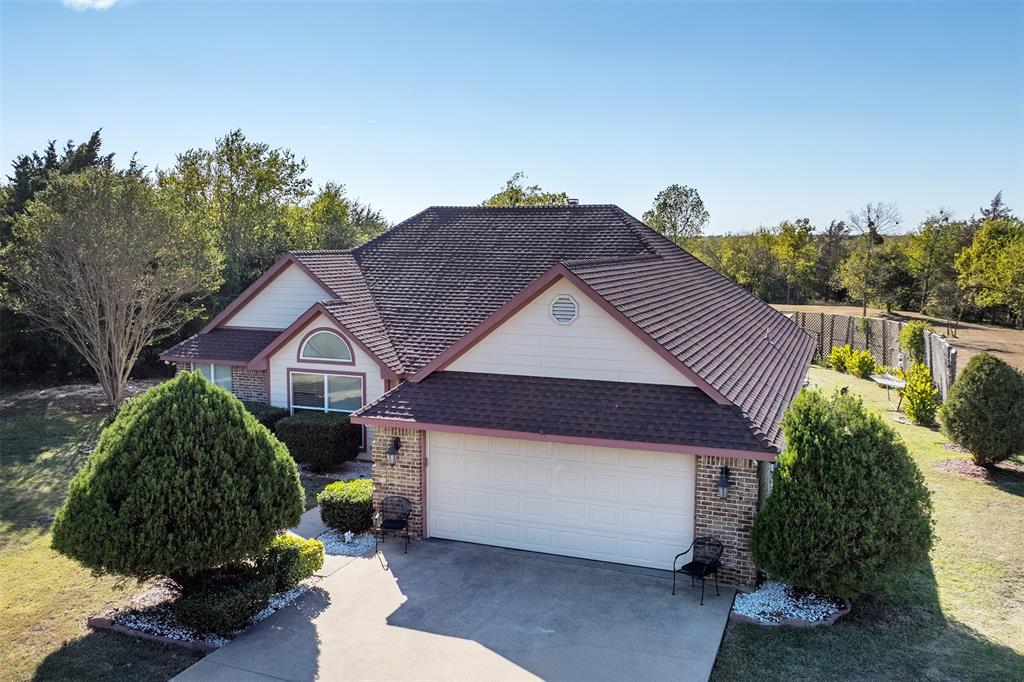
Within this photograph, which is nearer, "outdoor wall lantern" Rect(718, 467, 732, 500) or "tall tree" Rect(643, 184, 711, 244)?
"outdoor wall lantern" Rect(718, 467, 732, 500)

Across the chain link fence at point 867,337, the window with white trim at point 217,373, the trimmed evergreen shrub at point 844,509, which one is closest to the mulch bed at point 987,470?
the chain link fence at point 867,337

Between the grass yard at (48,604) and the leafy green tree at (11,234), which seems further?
the leafy green tree at (11,234)

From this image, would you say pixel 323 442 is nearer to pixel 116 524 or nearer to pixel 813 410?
pixel 116 524

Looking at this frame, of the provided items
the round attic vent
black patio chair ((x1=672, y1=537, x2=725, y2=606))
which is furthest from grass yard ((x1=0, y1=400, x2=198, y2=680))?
the round attic vent

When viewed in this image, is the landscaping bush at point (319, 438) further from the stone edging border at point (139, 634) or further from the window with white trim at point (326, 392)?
the stone edging border at point (139, 634)

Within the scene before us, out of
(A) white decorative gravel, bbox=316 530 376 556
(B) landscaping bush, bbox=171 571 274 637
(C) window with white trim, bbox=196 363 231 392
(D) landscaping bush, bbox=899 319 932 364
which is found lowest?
(A) white decorative gravel, bbox=316 530 376 556

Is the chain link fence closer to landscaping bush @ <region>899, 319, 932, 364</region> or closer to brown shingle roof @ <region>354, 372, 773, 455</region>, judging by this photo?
landscaping bush @ <region>899, 319, 932, 364</region>

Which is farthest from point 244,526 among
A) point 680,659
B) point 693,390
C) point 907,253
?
point 907,253
